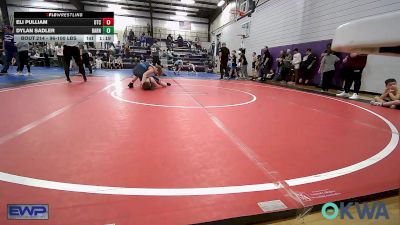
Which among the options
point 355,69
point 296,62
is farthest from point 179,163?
point 296,62

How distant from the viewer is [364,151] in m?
2.39

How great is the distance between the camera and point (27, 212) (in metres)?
1.26

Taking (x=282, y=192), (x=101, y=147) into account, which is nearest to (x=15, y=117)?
(x=101, y=147)

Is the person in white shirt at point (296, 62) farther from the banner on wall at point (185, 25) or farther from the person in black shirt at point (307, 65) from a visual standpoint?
the banner on wall at point (185, 25)

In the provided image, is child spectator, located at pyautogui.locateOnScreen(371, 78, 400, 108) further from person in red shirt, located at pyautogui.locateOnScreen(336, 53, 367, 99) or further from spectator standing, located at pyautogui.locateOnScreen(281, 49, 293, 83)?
spectator standing, located at pyautogui.locateOnScreen(281, 49, 293, 83)

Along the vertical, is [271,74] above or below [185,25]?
below

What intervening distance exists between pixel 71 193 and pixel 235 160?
1217mm

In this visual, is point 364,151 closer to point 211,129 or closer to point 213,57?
point 211,129

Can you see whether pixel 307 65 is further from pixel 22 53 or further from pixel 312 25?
pixel 22 53

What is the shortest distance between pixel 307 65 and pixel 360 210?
10005 millimetres

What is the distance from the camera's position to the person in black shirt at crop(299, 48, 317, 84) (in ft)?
33.2
